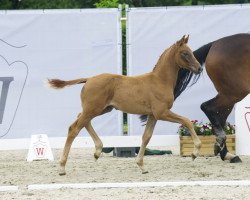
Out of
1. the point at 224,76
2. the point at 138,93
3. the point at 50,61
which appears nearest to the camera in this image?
the point at 138,93

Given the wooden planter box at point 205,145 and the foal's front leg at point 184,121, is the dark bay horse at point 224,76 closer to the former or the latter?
the wooden planter box at point 205,145

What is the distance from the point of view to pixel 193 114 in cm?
1071

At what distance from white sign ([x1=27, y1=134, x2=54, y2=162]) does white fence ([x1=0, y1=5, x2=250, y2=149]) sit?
43cm

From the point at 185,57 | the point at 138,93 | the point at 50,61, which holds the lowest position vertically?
the point at 138,93

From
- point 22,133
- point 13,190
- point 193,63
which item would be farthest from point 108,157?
point 13,190

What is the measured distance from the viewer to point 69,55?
10547mm

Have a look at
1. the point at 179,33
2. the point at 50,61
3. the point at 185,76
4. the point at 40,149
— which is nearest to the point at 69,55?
the point at 50,61

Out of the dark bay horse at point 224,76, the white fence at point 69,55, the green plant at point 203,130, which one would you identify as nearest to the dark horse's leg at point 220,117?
the dark bay horse at point 224,76

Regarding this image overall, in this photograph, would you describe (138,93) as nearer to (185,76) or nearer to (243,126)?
(185,76)

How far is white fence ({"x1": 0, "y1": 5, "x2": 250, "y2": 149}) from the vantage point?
10.5m

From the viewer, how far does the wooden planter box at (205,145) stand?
10.2m

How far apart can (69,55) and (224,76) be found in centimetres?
248

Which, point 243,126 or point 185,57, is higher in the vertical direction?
point 185,57

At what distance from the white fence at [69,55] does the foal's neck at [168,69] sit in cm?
235
